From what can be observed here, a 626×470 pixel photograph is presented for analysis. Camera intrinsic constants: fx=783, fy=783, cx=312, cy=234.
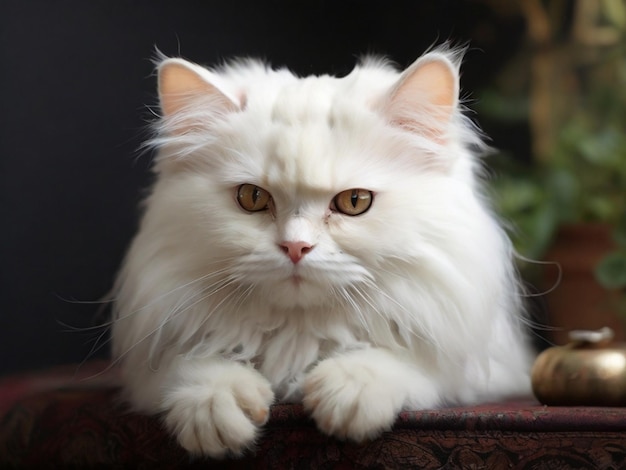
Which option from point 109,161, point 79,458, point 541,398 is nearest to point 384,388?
point 541,398

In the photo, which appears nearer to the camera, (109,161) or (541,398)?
(541,398)

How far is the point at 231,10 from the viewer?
2.50m

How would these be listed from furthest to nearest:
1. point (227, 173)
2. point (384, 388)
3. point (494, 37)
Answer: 1. point (494, 37)
2. point (227, 173)
3. point (384, 388)

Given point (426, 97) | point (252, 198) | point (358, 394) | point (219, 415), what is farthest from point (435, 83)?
point (219, 415)

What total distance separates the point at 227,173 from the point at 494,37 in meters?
2.03

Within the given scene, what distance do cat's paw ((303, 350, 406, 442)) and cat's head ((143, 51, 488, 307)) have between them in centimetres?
14

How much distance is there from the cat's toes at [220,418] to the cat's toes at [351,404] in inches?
3.4

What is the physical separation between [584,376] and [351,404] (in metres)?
0.52

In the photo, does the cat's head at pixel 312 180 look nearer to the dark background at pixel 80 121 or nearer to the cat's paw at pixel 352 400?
the cat's paw at pixel 352 400

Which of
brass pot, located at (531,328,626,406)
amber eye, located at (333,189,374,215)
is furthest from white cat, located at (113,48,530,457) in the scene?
brass pot, located at (531,328,626,406)

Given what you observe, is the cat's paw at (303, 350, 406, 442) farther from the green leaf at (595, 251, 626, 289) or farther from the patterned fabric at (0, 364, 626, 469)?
the green leaf at (595, 251, 626, 289)

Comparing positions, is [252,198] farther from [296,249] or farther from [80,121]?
[80,121]

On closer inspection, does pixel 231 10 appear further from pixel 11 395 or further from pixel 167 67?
pixel 11 395

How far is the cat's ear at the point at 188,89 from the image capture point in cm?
145
